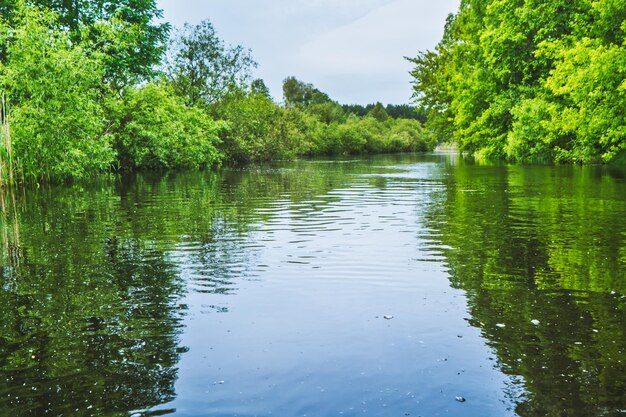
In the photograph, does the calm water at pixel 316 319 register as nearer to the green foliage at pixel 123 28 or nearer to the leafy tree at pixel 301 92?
the green foliage at pixel 123 28

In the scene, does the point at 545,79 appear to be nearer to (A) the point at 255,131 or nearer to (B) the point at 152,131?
(B) the point at 152,131

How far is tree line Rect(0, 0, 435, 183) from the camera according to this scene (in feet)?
77.0

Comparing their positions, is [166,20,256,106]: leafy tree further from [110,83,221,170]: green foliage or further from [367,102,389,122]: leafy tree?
[367,102,389,122]: leafy tree

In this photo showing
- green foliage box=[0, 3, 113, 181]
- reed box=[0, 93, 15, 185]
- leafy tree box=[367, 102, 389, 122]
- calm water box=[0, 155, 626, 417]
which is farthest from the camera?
leafy tree box=[367, 102, 389, 122]

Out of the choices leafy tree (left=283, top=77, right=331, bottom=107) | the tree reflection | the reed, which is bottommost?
the tree reflection

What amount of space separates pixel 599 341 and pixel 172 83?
55685 mm

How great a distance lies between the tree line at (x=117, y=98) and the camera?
2347cm

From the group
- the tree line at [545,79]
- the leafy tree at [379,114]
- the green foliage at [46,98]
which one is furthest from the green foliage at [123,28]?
the leafy tree at [379,114]

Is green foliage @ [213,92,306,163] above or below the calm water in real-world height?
above

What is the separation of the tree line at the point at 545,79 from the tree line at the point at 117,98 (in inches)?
890

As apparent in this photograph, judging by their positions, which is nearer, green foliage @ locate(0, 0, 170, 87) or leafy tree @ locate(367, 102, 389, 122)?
green foliage @ locate(0, 0, 170, 87)

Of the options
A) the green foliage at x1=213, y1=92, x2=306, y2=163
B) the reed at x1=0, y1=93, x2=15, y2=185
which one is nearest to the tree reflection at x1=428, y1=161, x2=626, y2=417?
the reed at x1=0, y1=93, x2=15, y2=185

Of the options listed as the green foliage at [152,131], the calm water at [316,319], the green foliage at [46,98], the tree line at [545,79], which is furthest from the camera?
the green foliage at [152,131]

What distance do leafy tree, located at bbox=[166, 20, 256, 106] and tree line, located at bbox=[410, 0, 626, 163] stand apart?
74.0 ft
